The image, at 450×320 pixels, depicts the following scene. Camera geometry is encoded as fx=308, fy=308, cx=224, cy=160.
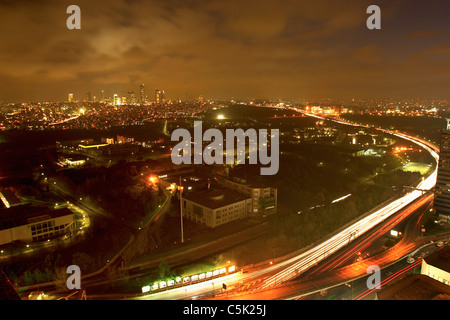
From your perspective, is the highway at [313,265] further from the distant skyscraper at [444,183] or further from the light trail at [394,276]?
the distant skyscraper at [444,183]

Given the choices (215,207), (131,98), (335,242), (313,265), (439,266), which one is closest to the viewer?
(439,266)

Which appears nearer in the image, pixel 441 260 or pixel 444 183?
pixel 441 260

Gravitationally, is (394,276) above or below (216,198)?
below

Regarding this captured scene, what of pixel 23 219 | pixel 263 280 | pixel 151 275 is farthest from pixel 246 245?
pixel 23 219

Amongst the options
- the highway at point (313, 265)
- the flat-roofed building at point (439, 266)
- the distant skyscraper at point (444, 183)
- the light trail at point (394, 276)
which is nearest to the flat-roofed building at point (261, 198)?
the highway at point (313, 265)

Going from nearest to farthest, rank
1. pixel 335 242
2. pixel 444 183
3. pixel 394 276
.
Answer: pixel 394 276
pixel 335 242
pixel 444 183

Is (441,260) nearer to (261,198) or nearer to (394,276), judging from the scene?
(394,276)

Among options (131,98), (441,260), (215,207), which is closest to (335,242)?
(441,260)
